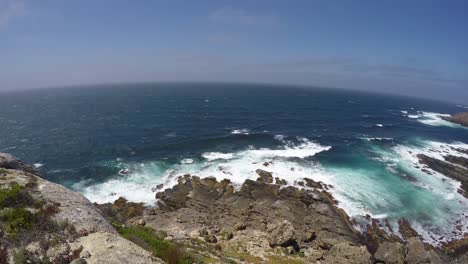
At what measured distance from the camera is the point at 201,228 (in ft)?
99.2

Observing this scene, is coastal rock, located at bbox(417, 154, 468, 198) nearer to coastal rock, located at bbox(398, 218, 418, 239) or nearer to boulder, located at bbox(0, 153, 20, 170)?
coastal rock, located at bbox(398, 218, 418, 239)

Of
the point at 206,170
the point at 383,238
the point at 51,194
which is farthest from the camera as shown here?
the point at 206,170

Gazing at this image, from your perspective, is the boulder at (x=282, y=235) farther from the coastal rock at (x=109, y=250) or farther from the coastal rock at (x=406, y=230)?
the coastal rock at (x=406, y=230)

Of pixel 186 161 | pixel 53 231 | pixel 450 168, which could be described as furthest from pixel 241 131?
pixel 53 231

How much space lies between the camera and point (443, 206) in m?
43.0

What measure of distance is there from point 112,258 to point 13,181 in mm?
11095

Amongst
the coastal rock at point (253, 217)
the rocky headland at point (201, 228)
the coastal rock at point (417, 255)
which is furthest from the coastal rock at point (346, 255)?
the coastal rock at point (417, 255)

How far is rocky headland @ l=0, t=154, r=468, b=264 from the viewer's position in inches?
484

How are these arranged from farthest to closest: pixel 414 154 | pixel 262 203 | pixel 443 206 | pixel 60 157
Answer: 1. pixel 414 154
2. pixel 60 157
3. pixel 443 206
4. pixel 262 203

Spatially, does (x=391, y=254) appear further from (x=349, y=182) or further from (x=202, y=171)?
(x=202, y=171)

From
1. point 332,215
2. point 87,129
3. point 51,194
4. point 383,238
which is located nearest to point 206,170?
point 332,215

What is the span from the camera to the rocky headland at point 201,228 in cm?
1230

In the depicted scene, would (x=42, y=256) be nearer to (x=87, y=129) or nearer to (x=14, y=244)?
(x=14, y=244)

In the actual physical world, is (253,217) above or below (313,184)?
below
